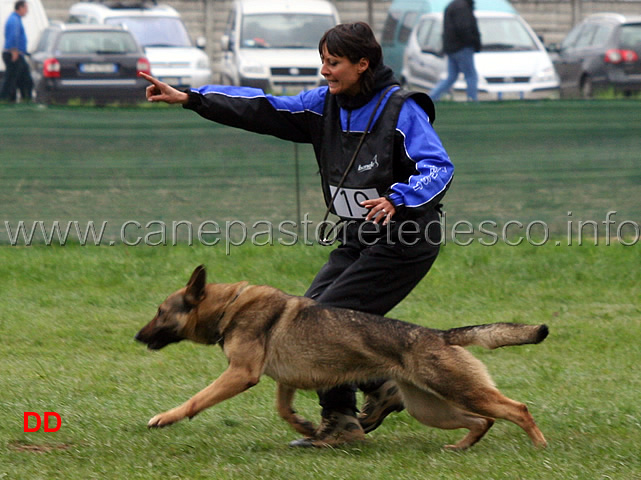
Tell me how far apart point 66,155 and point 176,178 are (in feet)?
3.76

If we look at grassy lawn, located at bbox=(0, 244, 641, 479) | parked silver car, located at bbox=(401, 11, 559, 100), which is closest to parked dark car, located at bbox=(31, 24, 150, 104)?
parked silver car, located at bbox=(401, 11, 559, 100)

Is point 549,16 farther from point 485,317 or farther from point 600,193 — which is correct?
point 485,317

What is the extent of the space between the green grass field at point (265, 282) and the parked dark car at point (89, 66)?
718 centimetres

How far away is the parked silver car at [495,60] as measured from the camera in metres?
17.2

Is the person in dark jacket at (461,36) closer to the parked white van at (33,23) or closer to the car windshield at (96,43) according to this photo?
the car windshield at (96,43)

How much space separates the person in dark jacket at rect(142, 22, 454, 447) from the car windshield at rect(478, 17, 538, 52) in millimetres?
13773

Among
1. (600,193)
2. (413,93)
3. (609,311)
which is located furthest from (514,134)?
(413,93)

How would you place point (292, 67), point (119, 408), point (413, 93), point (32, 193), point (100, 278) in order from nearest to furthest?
1. point (413, 93)
2. point (119, 408)
3. point (100, 278)
4. point (32, 193)
5. point (292, 67)

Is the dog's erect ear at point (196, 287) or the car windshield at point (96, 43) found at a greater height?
the dog's erect ear at point (196, 287)

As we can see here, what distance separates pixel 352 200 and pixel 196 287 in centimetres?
87

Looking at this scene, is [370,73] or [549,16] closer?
[370,73]

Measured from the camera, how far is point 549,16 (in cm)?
3194

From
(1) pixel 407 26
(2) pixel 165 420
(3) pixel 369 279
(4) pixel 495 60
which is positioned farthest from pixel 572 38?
(2) pixel 165 420

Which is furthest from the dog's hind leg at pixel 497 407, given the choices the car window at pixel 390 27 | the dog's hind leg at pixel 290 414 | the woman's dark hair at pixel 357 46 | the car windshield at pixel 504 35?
the car window at pixel 390 27
